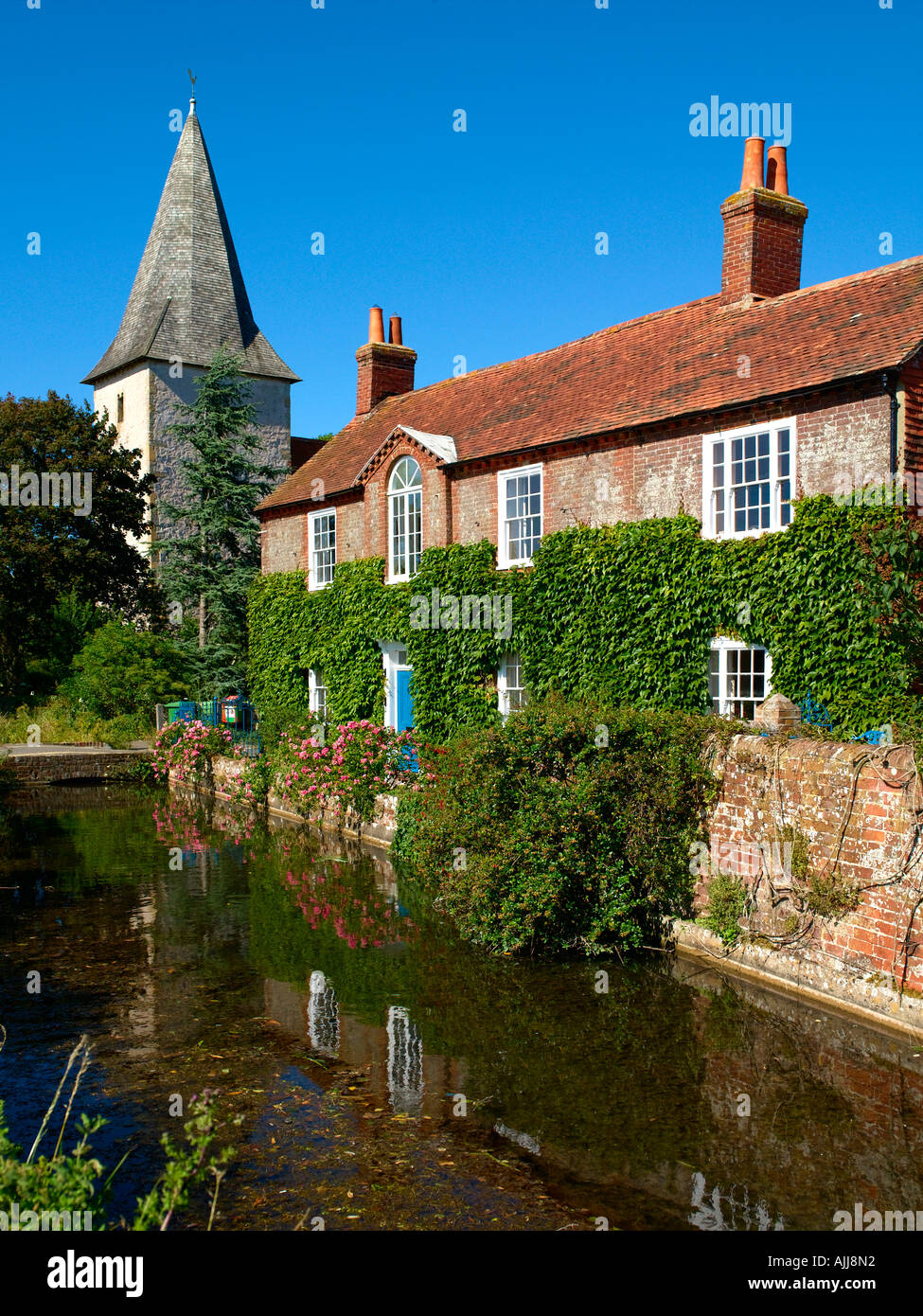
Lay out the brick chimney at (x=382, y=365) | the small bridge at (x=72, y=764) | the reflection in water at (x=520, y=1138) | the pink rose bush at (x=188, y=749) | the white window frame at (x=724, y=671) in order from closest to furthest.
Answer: the reflection in water at (x=520, y=1138) < the white window frame at (x=724, y=671) < the pink rose bush at (x=188, y=749) < the small bridge at (x=72, y=764) < the brick chimney at (x=382, y=365)

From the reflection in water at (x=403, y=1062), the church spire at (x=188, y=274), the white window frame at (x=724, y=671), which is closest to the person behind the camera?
the reflection in water at (x=403, y=1062)

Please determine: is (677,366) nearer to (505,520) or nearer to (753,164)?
(753,164)

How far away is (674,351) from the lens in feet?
56.9

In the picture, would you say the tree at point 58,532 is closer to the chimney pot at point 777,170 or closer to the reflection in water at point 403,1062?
the chimney pot at point 777,170

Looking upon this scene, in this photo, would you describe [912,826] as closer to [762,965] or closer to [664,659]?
[762,965]

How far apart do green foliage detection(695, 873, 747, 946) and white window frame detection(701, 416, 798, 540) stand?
515cm

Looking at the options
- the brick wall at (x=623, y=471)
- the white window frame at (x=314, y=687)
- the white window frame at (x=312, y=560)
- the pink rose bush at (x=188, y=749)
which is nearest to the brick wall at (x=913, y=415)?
the brick wall at (x=623, y=471)

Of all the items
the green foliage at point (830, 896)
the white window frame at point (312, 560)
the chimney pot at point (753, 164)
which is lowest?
the green foliage at point (830, 896)

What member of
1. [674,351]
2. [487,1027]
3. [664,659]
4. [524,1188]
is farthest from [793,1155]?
[674,351]

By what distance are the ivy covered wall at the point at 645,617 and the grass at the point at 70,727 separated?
25.2 feet

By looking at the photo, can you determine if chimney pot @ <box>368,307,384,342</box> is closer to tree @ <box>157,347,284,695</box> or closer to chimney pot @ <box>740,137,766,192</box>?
tree @ <box>157,347,284,695</box>

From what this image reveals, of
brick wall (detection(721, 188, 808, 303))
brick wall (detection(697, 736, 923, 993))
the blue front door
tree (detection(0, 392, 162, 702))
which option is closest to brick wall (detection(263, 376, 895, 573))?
the blue front door

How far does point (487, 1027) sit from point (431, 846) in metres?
3.15

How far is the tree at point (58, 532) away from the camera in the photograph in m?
33.8
